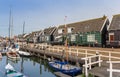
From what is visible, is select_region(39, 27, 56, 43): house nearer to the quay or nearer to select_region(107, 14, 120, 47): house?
the quay

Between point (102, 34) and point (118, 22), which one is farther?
point (102, 34)

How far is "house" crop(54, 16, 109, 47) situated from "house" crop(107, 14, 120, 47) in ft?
8.49

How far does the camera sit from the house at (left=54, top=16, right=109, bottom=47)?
49.4 metres

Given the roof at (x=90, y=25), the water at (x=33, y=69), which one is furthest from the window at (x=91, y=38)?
the water at (x=33, y=69)

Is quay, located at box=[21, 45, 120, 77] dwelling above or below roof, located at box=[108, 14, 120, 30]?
below

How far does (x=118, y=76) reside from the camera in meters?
15.4

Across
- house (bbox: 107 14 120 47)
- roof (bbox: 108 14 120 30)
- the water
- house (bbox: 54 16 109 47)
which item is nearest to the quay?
the water

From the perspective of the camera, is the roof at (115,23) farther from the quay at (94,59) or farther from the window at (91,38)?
the quay at (94,59)

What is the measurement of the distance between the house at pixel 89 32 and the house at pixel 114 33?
2.59 meters

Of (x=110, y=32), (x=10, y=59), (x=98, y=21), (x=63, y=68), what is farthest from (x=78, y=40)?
(x=63, y=68)

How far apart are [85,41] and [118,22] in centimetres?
1091

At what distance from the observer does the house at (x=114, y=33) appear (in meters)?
44.5

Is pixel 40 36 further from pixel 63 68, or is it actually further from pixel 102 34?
pixel 63 68

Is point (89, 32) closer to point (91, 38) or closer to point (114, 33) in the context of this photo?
point (91, 38)
